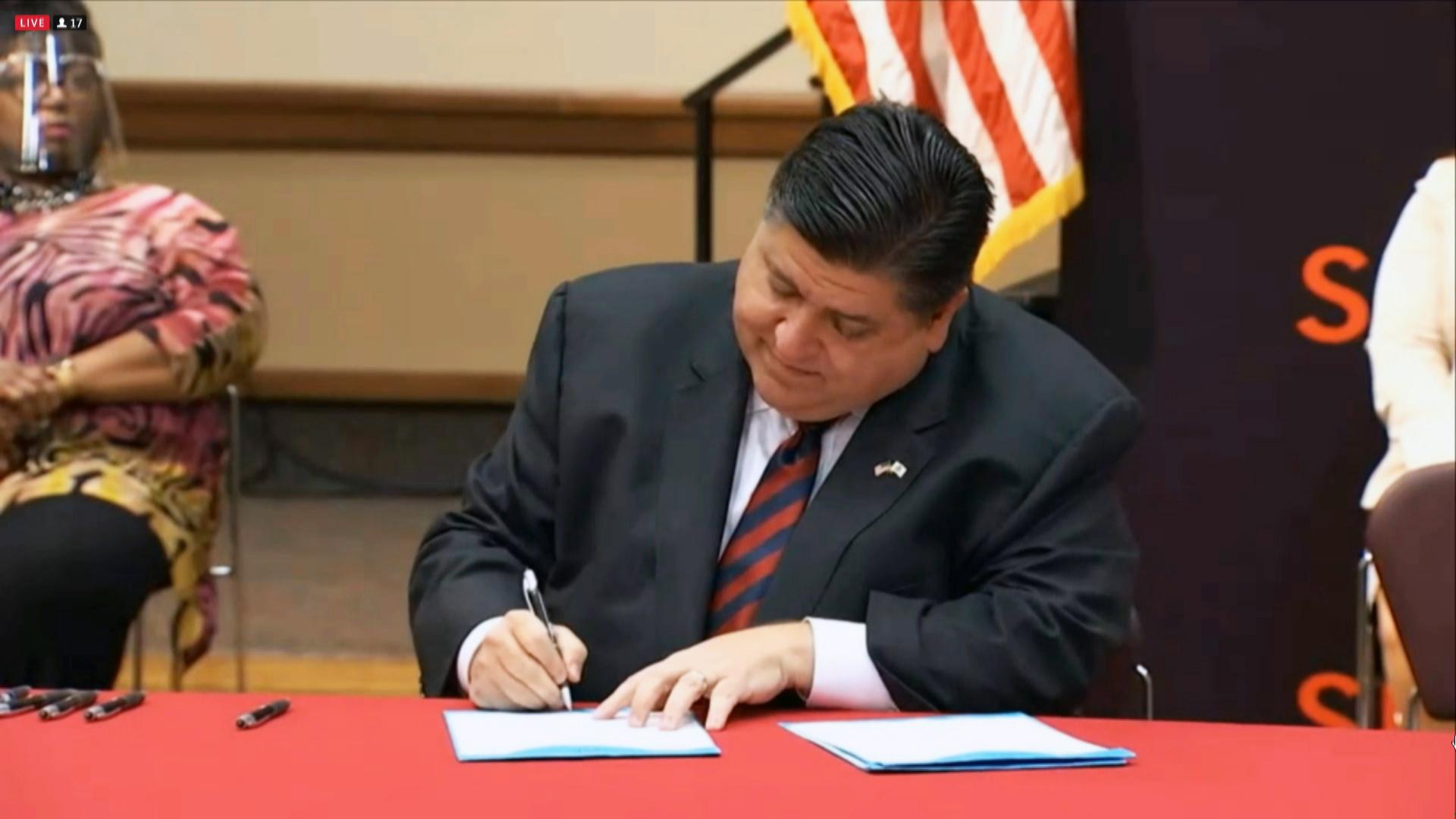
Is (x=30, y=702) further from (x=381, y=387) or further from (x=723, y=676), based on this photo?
(x=381, y=387)

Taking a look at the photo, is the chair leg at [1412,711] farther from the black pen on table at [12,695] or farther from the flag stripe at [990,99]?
the black pen on table at [12,695]

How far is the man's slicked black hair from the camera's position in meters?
1.89

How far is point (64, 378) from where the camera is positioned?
3174 mm

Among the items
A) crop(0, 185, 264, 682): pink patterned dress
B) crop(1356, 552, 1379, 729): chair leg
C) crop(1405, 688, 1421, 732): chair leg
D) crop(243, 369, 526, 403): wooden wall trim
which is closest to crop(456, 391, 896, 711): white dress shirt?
crop(1405, 688, 1421, 732): chair leg

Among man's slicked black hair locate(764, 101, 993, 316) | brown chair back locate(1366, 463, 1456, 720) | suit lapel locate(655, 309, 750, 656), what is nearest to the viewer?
man's slicked black hair locate(764, 101, 993, 316)

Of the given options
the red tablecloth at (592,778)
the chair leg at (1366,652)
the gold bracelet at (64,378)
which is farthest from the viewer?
the gold bracelet at (64,378)

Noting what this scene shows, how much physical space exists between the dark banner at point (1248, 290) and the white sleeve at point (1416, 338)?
249mm

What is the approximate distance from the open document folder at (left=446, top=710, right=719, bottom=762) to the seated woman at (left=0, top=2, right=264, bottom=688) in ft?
5.13

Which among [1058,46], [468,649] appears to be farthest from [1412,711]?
[468,649]

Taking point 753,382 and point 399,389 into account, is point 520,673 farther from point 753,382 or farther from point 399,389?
point 399,389

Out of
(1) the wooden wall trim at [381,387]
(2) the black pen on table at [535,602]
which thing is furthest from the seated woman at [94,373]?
(1) the wooden wall trim at [381,387]

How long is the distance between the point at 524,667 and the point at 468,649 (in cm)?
15

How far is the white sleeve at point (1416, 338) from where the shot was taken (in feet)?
10.7

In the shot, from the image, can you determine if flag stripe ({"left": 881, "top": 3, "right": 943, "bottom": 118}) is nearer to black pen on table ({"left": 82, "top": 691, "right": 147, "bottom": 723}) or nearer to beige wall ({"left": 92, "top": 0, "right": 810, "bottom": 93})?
black pen on table ({"left": 82, "top": 691, "right": 147, "bottom": 723})
